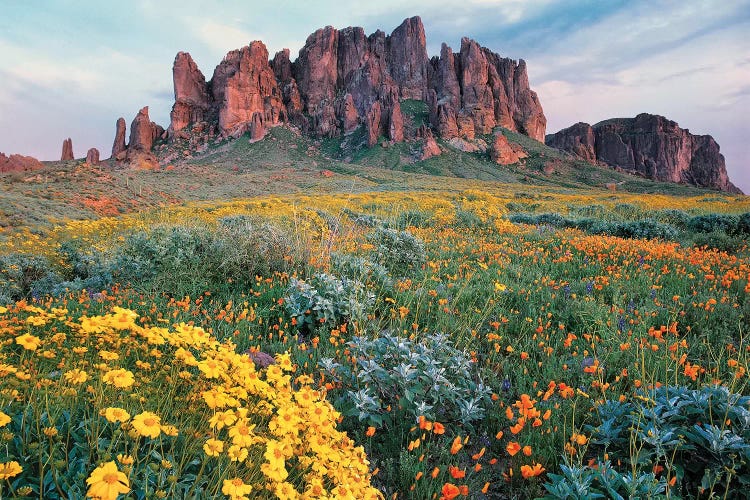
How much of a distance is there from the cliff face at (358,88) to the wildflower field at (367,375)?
10815 centimetres

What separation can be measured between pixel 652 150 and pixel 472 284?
191364mm

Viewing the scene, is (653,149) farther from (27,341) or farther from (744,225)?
(27,341)

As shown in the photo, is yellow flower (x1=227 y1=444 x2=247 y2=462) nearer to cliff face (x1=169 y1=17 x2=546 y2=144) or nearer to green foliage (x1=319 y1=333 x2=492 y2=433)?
green foliage (x1=319 y1=333 x2=492 y2=433)

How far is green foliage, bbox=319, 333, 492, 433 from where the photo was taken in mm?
2613

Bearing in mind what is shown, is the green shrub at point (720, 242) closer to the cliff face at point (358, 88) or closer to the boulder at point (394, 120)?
the cliff face at point (358, 88)

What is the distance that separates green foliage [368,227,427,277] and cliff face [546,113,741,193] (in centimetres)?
16286

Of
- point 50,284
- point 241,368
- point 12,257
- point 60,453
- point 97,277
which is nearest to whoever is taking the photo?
point 60,453

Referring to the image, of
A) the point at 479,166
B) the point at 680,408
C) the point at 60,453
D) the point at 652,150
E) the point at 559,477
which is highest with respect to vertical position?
the point at 652,150

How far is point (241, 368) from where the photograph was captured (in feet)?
6.27

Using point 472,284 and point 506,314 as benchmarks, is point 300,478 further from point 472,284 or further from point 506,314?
point 472,284

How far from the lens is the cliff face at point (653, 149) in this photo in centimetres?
15312

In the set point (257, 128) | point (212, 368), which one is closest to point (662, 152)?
point (257, 128)

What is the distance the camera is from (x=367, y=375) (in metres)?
2.76

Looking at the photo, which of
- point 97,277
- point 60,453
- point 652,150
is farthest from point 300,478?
point 652,150
